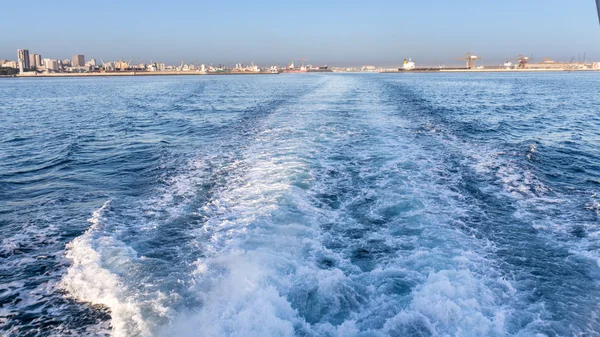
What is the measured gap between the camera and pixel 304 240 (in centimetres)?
562

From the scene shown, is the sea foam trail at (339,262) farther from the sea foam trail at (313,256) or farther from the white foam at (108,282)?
the white foam at (108,282)

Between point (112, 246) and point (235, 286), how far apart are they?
2.28m

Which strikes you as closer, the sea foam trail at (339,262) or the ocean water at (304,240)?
the sea foam trail at (339,262)

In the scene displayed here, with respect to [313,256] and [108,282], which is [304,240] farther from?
[108,282]

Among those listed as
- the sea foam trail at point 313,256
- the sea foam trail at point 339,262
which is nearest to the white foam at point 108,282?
the sea foam trail at point 313,256

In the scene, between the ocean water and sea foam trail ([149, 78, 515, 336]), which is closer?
sea foam trail ([149, 78, 515, 336])

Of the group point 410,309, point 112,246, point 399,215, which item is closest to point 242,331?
point 410,309

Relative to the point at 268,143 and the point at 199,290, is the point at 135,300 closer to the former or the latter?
the point at 199,290

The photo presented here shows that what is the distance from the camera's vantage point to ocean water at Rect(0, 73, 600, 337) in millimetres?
3926

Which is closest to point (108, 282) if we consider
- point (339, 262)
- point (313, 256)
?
point (313, 256)

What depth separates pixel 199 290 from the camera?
438 cm

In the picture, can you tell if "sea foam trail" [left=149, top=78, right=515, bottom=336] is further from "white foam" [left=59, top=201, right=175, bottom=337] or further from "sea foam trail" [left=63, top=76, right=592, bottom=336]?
"white foam" [left=59, top=201, right=175, bottom=337]

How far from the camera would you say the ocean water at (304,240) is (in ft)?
12.9

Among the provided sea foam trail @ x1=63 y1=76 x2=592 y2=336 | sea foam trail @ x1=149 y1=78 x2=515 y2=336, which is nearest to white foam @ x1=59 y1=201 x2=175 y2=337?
sea foam trail @ x1=63 y1=76 x2=592 y2=336
